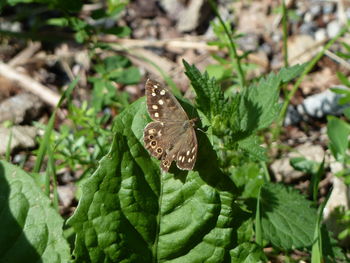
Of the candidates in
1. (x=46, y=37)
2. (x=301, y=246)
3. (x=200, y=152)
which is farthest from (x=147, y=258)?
(x=46, y=37)

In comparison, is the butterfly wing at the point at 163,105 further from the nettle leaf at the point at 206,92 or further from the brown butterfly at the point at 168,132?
the nettle leaf at the point at 206,92

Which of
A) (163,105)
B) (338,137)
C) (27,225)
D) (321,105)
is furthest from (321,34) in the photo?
(27,225)

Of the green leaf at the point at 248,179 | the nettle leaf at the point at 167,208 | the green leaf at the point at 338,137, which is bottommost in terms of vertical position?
the green leaf at the point at 248,179

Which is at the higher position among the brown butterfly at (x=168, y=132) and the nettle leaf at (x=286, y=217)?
the brown butterfly at (x=168, y=132)

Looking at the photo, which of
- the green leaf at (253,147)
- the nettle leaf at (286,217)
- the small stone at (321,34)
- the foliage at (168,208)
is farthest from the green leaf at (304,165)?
the small stone at (321,34)

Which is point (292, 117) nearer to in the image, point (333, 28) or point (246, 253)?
point (333, 28)

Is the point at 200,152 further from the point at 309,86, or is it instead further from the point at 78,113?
the point at 309,86
